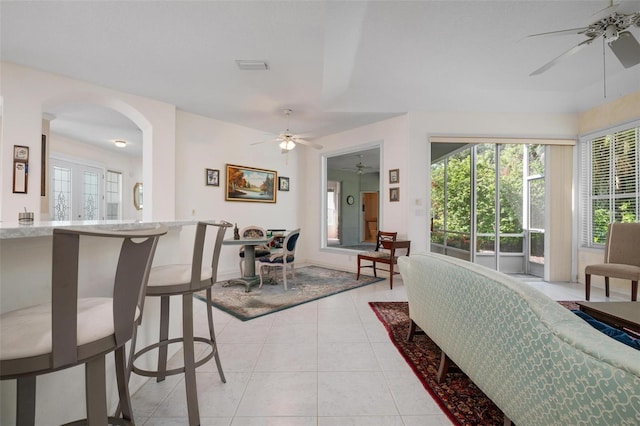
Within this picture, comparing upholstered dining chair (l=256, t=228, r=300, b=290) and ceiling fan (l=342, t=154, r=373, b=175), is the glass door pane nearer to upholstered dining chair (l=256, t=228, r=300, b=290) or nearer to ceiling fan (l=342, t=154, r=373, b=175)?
ceiling fan (l=342, t=154, r=373, b=175)

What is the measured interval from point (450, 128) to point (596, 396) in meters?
4.30

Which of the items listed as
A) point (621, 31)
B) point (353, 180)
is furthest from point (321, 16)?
point (353, 180)

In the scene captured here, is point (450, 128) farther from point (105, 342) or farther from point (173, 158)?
point (105, 342)

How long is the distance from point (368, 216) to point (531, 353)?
8.21 metres

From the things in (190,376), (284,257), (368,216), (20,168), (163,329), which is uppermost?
(20,168)

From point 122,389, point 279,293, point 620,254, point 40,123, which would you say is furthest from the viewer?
point 279,293

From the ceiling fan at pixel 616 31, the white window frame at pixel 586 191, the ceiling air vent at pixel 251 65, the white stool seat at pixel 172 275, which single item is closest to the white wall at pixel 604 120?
the white window frame at pixel 586 191

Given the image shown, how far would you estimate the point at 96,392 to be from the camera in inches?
29.9

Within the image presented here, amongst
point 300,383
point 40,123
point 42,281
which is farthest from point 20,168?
point 300,383

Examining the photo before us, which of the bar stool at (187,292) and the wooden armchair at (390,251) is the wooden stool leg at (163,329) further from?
the wooden armchair at (390,251)

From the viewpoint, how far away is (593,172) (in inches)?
163

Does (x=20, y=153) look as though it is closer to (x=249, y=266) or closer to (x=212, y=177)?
(x=212, y=177)

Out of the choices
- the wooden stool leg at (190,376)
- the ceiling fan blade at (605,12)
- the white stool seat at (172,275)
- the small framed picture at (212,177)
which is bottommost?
the wooden stool leg at (190,376)

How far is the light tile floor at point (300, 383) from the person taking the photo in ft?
4.82
